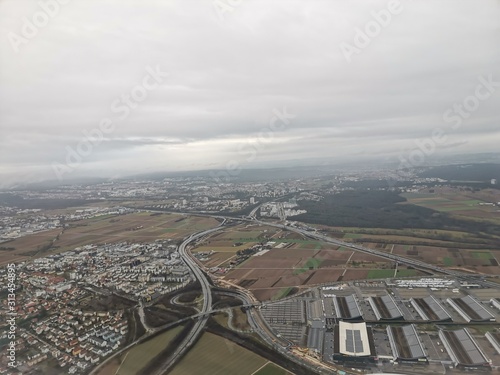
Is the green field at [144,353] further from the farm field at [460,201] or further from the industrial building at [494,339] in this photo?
the farm field at [460,201]

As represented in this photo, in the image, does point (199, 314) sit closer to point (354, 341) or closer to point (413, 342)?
→ point (354, 341)

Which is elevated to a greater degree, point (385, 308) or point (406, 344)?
point (385, 308)

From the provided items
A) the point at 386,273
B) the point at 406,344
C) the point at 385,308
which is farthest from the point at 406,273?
the point at 406,344

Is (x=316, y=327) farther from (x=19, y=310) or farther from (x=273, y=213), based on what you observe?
(x=273, y=213)

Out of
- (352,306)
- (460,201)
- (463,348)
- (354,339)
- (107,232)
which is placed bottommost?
(463,348)

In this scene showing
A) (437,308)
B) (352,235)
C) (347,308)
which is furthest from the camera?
(352,235)

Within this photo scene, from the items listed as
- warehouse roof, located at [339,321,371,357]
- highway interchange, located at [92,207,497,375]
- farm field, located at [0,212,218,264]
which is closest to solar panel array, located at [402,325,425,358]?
warehouse roof, located at [339,321,371,357]

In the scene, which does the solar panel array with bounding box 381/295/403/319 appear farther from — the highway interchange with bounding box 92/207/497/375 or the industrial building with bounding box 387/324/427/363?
the highway interchange with bounding box 92/207/497/375

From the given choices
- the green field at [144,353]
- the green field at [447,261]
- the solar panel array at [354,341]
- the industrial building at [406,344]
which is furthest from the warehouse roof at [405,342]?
the green field at [447,261]
